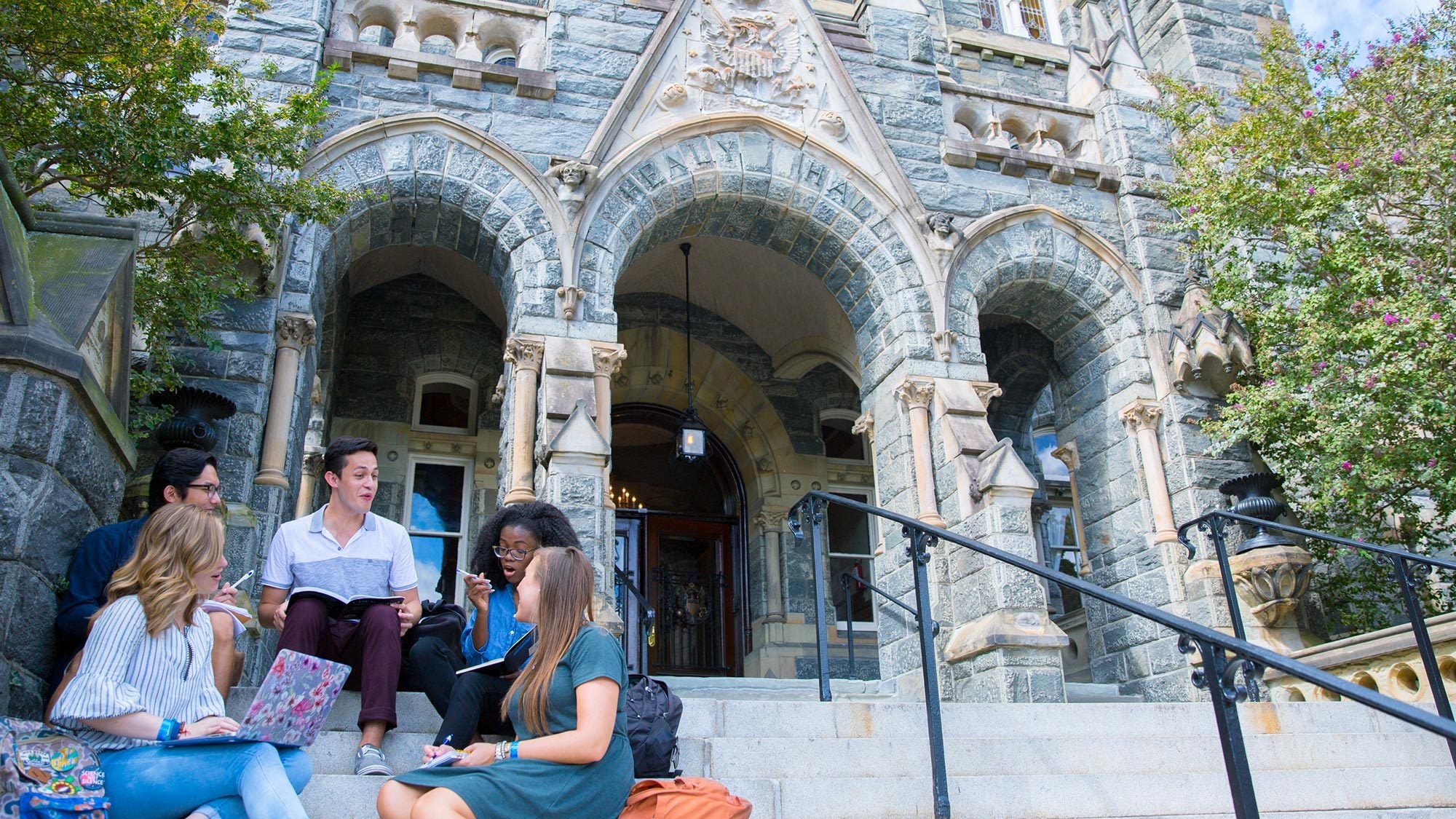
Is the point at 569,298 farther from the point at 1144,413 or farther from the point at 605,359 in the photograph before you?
the point at 1144,413

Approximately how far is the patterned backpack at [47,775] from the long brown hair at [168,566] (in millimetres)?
410

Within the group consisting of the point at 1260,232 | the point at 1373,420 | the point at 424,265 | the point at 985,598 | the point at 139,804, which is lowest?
the point at 139,804

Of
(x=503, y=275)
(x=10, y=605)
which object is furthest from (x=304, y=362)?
(x=10, y=605)

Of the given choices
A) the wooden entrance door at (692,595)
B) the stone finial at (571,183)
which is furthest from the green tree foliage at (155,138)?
the wooden entrance door at (692,595)

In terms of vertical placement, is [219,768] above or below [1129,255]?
below

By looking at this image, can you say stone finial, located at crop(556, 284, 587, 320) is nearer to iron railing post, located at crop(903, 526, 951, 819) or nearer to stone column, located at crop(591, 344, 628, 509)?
stone column, located at crop(591, 344, 628, 509)

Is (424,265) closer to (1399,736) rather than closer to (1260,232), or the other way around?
(1260,232)

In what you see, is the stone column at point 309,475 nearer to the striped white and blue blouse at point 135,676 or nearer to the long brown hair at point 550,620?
the striped white and blue blouse at point 135,676

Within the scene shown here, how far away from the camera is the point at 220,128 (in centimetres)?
574

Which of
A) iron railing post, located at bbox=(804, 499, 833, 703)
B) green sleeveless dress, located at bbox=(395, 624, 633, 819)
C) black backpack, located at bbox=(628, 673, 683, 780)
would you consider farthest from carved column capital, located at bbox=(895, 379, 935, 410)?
green sleeveless dress, located at bbox=(395, 624, 633, 819)

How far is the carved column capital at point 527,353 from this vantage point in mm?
7309

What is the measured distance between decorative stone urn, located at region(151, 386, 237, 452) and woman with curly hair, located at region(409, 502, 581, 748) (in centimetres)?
258

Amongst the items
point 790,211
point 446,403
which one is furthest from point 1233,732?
point 446,403

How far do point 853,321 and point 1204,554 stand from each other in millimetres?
3286
